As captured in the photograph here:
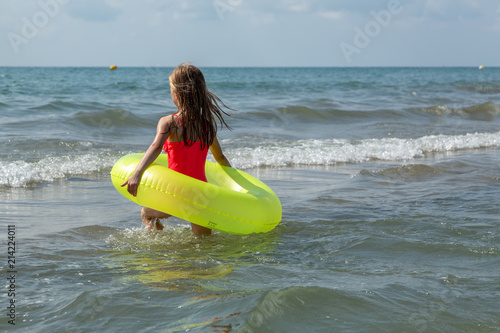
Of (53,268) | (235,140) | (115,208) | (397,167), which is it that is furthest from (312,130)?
(53,268)

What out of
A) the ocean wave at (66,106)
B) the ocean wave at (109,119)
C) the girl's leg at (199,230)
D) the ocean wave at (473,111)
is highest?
the ocean wave at (473,111)

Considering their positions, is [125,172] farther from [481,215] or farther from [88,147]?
[88,147]

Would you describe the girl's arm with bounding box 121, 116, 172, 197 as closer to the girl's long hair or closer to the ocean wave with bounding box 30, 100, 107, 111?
the girl's long hair

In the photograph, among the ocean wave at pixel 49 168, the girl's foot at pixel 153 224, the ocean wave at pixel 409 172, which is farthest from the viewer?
the ocean wave at pixel 409 172

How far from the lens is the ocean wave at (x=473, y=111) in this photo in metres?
17.0

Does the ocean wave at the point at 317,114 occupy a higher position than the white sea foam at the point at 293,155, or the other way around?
the ocean wave at the point at 317,114

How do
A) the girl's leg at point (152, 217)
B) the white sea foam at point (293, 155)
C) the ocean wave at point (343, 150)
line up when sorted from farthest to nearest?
1. the ocean wave at point (343, 150)
2. the white sea foam at point (293, 155)
3. the girl's leg at point (152, 217)

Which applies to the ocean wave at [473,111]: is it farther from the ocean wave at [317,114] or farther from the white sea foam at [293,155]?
the white sea foam at [293,155]

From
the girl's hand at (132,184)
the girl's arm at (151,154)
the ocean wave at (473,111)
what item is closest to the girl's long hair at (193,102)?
the girl's arm at (151,154)

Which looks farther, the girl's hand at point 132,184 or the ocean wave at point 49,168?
the ocean wave at point 49,168

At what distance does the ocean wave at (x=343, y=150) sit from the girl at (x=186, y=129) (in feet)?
12.9

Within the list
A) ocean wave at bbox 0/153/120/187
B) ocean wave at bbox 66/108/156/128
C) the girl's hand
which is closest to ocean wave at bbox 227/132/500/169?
ocean wave at bbox 0/153/120/187

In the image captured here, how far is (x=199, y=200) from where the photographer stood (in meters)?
4.05

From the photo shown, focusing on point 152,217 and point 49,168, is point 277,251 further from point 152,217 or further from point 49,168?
point 49,168
